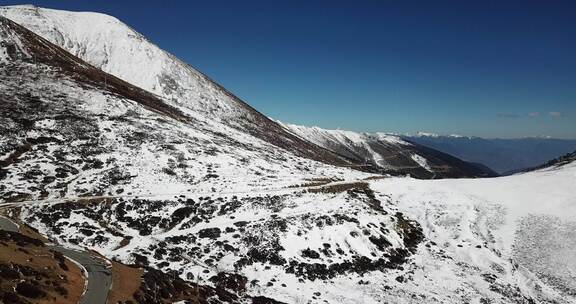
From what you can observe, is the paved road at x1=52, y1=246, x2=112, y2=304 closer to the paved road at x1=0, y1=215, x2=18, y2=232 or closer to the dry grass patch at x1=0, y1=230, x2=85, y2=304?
the dry grass patch at x1=0, y1=230, x2=85, y2=304

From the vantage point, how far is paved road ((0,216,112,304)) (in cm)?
2635

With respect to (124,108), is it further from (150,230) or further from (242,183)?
(150,230)

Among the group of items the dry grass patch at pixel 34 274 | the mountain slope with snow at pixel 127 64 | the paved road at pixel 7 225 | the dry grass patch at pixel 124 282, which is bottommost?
the dry grass patch at pixel 124 282

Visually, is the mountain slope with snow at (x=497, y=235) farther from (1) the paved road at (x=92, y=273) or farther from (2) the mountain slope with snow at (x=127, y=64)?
(2) the mountain slope with snow at (x=127, y=64)

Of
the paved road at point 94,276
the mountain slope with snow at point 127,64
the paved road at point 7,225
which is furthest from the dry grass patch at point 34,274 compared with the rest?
the mountain slope with snow at point 127,64

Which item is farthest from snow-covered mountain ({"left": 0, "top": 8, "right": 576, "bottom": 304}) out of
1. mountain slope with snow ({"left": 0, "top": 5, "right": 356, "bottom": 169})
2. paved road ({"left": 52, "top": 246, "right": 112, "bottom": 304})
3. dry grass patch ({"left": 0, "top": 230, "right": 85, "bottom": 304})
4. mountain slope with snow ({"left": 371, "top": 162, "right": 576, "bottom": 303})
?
mountain slope with snow ({"left": 0, "top": 5, "right": 356, "bottom": 169})

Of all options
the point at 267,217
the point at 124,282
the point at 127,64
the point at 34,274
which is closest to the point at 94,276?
the point at 124,282

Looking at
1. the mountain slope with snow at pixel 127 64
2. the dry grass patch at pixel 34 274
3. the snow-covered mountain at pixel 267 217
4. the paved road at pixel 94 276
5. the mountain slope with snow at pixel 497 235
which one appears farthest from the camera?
the mountain slope with snow at pixel 127 64

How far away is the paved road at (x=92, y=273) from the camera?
26.4m

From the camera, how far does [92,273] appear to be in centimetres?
3139

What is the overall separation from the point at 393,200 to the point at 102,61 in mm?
158522

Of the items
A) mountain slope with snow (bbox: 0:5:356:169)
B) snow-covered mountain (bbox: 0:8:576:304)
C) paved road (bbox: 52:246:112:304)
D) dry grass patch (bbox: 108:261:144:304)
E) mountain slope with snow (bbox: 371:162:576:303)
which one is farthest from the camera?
mountain slope with snow (bbox: 0:5:356:169)

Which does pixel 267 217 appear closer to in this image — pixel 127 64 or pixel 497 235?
pixel 497 235

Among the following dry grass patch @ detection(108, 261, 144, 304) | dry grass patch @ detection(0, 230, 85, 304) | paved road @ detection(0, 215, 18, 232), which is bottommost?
dry grass patch @ detection(108, 261, 144, 304)
